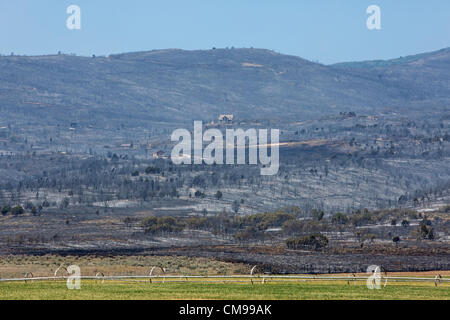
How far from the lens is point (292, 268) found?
78688mm

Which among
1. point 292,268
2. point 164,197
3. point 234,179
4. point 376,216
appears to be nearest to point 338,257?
point 292,268

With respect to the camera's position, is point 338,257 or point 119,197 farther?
point 119,197

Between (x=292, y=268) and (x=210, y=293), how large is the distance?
39.2 m

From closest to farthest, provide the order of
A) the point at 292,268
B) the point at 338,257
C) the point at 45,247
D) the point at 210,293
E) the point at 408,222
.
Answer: the point at 210,293
the point at 292,268
the point at 338,257
the point at 45,247
the point at 408,222

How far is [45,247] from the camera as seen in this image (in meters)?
103
